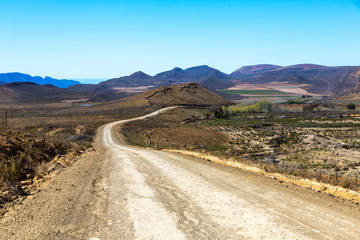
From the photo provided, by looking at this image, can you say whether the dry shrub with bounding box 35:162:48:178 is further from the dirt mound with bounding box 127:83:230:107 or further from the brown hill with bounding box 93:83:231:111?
the dirt mound with bounding box 127:83:230:107

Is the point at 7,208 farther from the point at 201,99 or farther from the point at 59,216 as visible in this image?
the point at 201,99

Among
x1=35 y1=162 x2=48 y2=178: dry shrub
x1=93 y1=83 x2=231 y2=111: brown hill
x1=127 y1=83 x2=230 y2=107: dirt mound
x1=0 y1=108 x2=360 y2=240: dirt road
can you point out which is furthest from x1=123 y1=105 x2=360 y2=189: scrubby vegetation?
x1=127 y1=83 x2=230 y2=107: dirt mound

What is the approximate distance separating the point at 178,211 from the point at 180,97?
126018mm

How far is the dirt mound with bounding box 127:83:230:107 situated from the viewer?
409 ft

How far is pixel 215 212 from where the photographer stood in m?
8.04

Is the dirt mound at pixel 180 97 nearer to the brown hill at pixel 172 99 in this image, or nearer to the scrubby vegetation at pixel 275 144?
the brown hill at pixel 172 99

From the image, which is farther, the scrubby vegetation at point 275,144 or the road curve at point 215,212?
the scrubby vegetation at point 275,144

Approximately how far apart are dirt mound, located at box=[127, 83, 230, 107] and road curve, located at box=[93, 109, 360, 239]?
104005 mm

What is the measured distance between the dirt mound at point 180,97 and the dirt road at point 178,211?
104 meters

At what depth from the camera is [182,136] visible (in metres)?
51.3

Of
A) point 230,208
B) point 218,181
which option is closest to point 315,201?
point 230,208

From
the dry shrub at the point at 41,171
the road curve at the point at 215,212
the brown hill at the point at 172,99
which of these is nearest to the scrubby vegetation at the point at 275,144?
the road curve at the point at 215,212

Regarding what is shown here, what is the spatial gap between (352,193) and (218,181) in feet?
15.6

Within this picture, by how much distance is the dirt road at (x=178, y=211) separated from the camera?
6.75 metres
